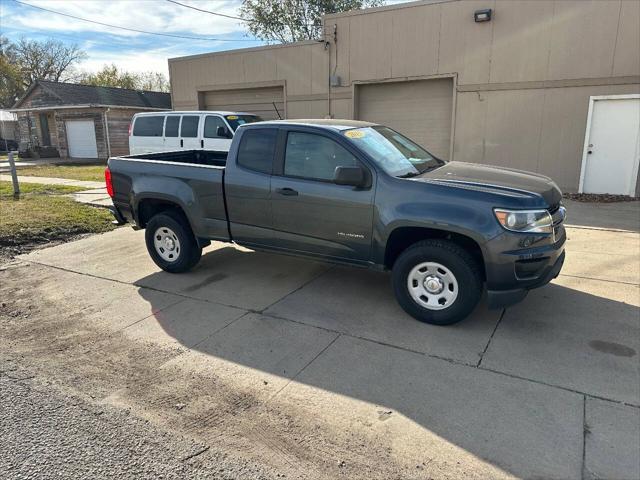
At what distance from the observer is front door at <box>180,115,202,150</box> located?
1205 centimetres

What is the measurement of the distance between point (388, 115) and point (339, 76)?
190 cm

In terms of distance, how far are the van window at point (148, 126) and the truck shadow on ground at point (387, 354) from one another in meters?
7.97

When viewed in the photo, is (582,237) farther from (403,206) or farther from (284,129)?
(284,129)

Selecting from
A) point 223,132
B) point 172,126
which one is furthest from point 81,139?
point 223,132

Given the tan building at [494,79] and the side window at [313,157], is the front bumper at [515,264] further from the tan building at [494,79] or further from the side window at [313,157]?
the tan building at [494,79]

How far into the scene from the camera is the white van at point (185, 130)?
11.7m

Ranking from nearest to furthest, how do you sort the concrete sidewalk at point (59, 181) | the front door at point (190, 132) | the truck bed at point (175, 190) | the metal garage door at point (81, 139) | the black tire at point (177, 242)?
the truck bed at point (175, 190), the black tire at point (177, 242), the front door at point (190, 132), the concrete sidewalk at point (59, 181), the metal garage door at point (81, 139)

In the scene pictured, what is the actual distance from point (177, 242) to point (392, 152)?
2868 mm

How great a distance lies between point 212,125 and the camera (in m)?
11.8

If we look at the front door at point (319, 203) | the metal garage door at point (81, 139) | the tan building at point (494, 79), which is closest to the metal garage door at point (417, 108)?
the tan building at point (494, 79)

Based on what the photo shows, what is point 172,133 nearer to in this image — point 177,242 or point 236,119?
point 236,119

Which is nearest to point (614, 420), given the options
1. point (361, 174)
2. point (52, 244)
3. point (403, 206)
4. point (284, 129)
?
point (403, 206)

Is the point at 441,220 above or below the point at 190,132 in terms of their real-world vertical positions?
below

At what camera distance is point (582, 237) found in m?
7.28
